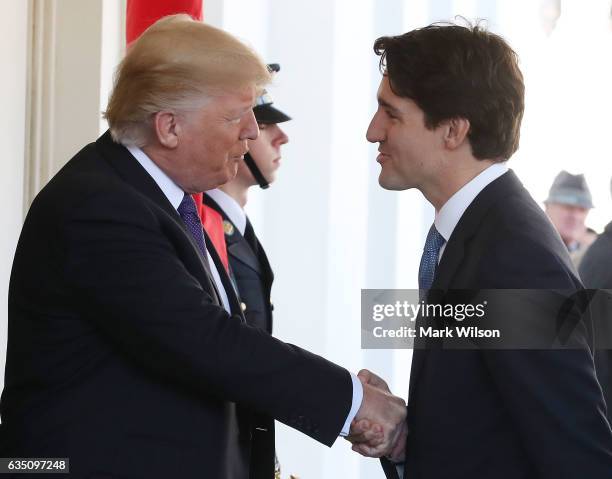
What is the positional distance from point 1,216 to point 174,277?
47.9 inches

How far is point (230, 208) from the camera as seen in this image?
9.05 ft

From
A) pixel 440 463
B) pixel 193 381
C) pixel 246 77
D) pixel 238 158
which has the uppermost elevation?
pixel 246 77

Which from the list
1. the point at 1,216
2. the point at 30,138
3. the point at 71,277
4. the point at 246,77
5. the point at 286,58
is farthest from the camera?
the point at 286,58

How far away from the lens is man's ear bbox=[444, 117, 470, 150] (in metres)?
1.80

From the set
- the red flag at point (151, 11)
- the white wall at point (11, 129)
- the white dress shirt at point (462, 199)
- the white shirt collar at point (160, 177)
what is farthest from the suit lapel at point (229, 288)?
the white wall at point (11, 129)

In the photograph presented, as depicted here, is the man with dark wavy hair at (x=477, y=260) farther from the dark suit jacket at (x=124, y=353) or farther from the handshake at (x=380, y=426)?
the dark suit jacket at (x=124, y=353)

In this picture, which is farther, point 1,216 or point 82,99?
point 82,99

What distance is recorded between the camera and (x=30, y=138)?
2871mm

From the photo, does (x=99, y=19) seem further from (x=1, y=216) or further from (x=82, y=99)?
(x=1, y=216)

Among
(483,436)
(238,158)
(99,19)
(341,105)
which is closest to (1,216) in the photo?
(99,19)

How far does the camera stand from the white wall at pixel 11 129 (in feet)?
8.78

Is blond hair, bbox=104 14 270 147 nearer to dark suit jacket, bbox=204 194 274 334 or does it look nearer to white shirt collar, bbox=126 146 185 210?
white shirt collar, bbox=126 146 185 210

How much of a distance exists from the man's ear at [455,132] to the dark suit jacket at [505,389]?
101mm

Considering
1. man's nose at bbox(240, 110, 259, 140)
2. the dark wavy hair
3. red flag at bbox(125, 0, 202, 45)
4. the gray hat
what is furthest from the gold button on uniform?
the gray hat
